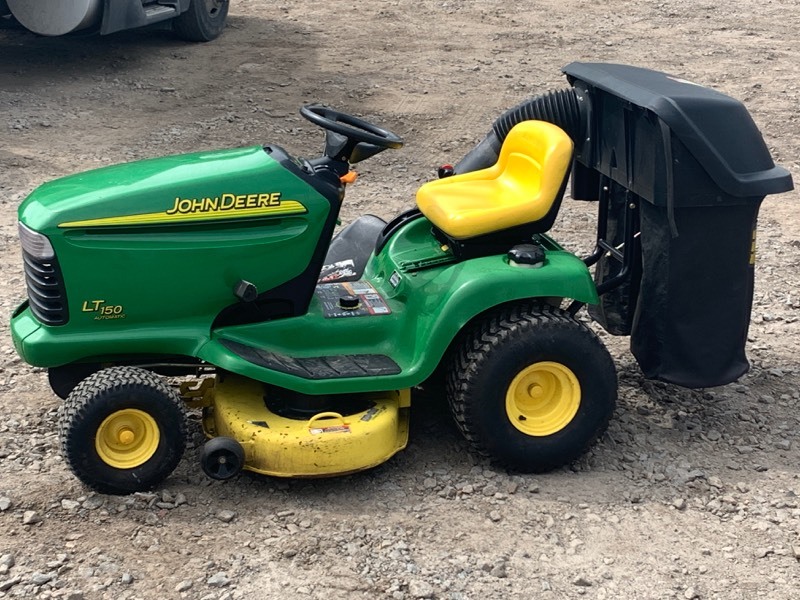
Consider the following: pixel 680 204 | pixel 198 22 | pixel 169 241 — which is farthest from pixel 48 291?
pixel 198 22

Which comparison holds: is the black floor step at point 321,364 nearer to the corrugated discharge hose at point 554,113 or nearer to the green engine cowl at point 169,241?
the green engine cowl at point 169,241

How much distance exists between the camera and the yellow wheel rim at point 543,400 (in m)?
4.11

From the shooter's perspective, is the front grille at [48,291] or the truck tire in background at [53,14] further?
the truck tire in background at [53,14]

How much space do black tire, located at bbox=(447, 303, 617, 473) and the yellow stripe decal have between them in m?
0.78

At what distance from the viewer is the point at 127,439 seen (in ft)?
12.6

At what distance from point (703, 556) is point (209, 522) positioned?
157 cm

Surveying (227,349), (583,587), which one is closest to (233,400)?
(227,349)

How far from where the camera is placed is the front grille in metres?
3.79

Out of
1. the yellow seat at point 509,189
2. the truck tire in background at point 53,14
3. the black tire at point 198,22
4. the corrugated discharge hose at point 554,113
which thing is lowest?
the black tire at point 198,22

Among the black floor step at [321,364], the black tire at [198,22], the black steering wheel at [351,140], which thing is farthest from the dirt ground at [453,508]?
the black tire at [198,22]

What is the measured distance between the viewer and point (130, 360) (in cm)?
398

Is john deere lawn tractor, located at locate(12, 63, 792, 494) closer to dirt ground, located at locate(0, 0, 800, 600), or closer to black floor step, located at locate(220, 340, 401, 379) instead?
black floor step, located at locate(220, 340, 401, 379)

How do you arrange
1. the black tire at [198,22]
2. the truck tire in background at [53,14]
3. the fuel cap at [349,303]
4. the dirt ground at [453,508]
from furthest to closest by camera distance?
the black tire at [198,22], the truck tire in background at [53,14], the fuel cap at [349,303], the dirt ground at [453,508]

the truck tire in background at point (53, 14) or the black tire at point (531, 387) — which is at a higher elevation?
the black tire at point (531, 387)
